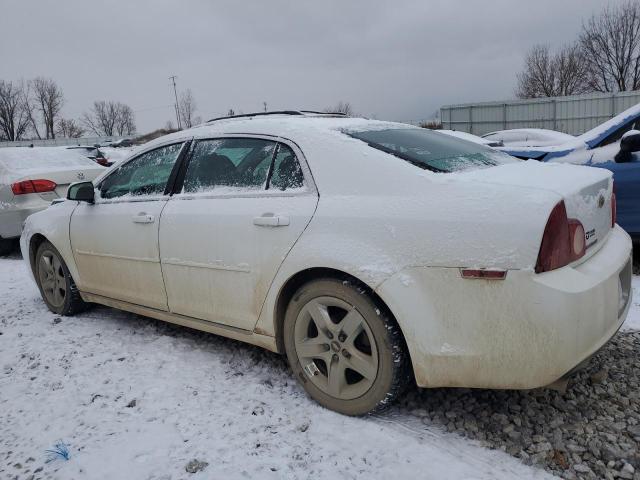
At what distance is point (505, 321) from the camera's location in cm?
207

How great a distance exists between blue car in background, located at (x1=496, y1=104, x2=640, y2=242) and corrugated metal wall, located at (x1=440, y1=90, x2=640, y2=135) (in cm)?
2059

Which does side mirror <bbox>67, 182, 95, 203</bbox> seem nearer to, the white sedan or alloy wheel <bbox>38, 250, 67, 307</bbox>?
the white sedan

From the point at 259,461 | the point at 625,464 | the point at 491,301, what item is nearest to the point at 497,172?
the point at 491,301

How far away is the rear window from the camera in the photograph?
2.52 m

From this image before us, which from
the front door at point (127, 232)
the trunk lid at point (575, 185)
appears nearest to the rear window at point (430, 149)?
the trunk lid at point (575, 185)

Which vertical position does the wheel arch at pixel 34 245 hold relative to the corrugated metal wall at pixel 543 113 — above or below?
below

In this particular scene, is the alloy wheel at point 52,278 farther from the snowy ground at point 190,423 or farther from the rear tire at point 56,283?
the snowy ground at point 190,423

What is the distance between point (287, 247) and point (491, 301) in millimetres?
1037

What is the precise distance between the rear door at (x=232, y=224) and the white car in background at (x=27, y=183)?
4340 millimetres

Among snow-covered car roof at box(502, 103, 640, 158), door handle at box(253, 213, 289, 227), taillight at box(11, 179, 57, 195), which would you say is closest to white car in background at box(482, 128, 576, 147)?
snow-covered car roof at box(502, 103, 640, 158)

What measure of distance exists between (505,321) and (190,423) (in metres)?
1.62

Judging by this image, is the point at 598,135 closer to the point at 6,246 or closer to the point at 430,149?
the point at 430,149

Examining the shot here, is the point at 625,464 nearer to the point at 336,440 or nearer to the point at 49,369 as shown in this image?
the point at 336,440

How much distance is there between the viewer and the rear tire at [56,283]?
419 centimetres
